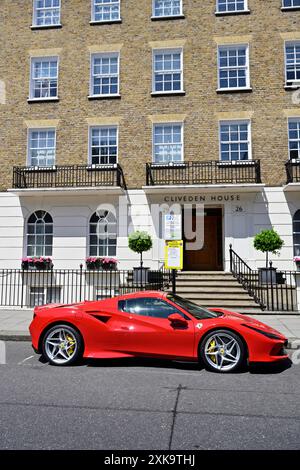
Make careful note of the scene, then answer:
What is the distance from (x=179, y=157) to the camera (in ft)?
51.8

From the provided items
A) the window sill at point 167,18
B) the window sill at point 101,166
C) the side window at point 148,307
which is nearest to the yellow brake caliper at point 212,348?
the side window at point 148,307

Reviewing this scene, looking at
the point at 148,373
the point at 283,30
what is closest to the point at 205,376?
the point at 148,373

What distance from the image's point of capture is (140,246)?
46.0ft

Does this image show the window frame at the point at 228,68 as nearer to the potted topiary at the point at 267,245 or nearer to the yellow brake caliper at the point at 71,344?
the potted topiary at the point at 267,245

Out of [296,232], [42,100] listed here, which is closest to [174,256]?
[296,232]

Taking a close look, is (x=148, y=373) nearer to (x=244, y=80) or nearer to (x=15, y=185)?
(x=15, y=185)

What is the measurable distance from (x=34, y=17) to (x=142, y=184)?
9302 millimetres

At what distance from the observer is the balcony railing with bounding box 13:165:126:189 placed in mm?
15602

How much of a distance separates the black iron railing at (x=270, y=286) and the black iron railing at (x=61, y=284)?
9.09ft

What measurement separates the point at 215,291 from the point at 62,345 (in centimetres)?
747

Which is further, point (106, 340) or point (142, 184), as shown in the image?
point (142, 184)

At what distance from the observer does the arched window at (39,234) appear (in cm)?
1594

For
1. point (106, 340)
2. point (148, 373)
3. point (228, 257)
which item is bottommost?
point (148, 373)

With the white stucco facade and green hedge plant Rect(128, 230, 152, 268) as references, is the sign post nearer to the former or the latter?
green hedge plant Rect(128, 230, 152, 268)
